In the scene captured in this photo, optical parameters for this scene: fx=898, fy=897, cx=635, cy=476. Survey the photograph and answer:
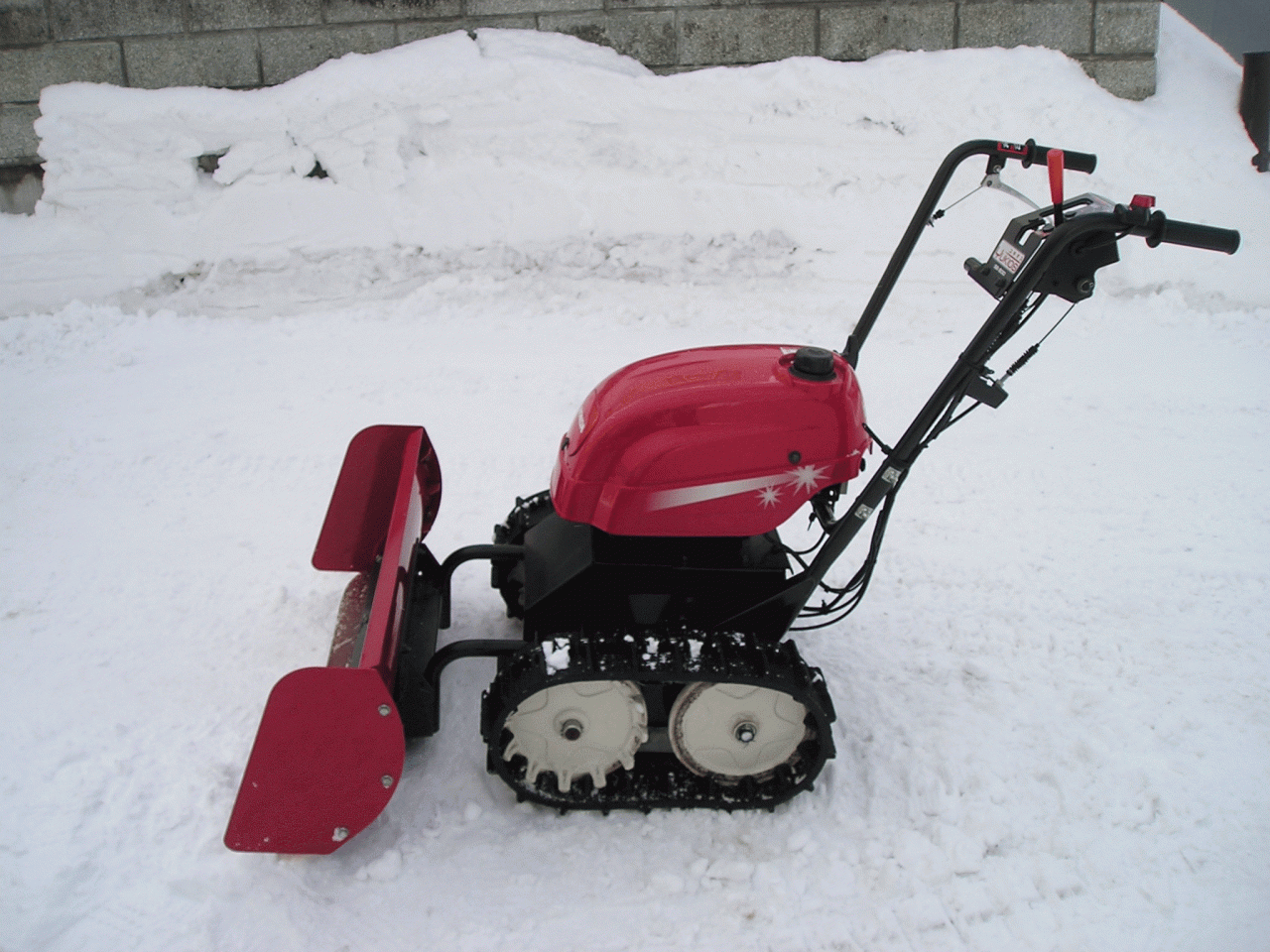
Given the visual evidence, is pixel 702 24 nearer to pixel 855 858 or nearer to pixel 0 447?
pixel 0 447

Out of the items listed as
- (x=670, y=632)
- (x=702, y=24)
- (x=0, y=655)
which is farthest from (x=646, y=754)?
(x=702, y=24)

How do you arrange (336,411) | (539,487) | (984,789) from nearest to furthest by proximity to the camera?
(984,789), (539,487), (336,411)

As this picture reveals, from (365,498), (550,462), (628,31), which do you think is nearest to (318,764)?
(365,498)

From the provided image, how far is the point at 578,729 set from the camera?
2387 millimetres

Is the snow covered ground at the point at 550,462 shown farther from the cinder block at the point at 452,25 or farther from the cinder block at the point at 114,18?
the cinder block at the point at 114,18

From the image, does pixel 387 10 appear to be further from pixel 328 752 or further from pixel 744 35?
pixel 328 752

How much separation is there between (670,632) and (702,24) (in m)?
5.40

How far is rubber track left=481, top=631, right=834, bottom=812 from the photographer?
2.27m

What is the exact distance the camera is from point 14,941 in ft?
6.89

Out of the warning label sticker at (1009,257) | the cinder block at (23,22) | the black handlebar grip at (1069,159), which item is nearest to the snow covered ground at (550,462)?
the cinder block at (23,22)

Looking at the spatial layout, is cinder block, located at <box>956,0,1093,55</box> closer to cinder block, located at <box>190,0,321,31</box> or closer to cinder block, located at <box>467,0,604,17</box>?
cinder block, located at <box>467,0,604,17</box>

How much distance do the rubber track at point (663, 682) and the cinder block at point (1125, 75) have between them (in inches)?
236

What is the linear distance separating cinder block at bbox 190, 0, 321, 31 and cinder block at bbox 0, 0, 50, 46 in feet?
3.49

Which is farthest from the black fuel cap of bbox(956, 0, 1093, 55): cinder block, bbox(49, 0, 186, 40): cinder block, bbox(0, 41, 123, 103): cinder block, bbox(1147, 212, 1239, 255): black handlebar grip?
bbox(0, 41, 123, 103): cinder block
